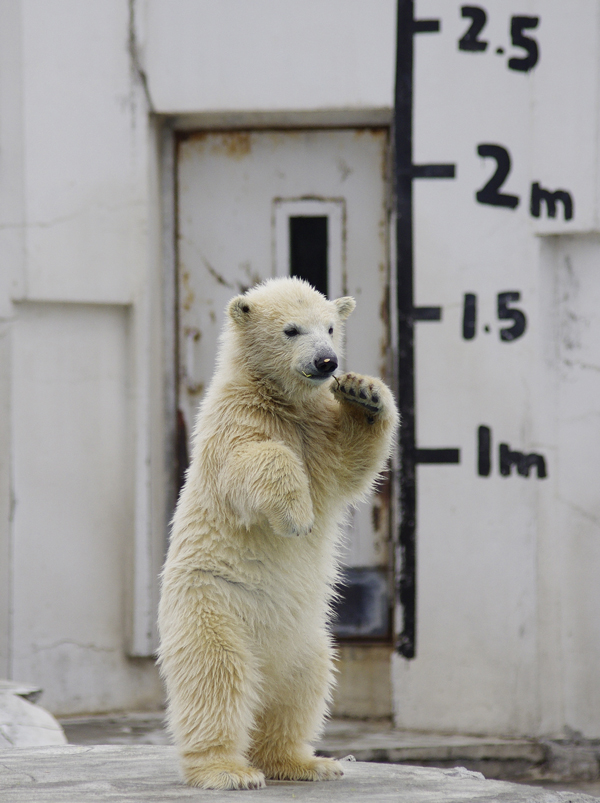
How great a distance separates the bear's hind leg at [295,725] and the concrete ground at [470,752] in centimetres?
187

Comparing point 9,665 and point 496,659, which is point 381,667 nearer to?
point 496,659

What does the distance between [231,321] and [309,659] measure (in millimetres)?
862

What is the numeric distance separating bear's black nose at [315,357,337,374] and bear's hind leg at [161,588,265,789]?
2.01 feet

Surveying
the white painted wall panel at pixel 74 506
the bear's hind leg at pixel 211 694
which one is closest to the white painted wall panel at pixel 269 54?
the white painted wall panel at pixel 74 506

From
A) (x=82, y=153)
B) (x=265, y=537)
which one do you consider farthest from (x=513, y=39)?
(x=265, y=537)

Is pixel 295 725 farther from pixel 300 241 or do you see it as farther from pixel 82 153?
pixel 82 153

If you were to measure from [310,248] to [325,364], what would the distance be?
9.33 ft

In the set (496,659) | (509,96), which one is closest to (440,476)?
(496,659)

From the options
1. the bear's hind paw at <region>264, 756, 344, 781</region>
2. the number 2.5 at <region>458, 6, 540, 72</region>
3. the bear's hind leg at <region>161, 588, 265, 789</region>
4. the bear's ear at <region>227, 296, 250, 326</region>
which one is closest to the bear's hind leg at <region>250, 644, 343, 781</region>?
the bear's hind paw at <region>264, 756, 344, 781</region>

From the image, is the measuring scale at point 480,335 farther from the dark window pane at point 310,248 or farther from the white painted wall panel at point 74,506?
the white painted wall panel at point 74,506

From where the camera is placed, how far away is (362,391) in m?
2.41

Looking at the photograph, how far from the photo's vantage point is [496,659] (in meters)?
4.66

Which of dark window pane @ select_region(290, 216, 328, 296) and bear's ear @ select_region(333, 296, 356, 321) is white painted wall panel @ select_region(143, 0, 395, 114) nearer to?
dark window pane @ select_region(290, 216, 328, 296)

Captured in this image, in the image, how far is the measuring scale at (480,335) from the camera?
15.2ft
